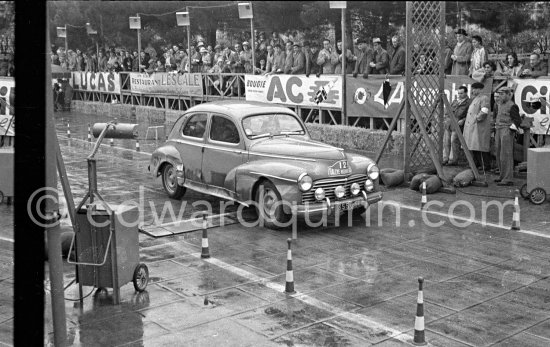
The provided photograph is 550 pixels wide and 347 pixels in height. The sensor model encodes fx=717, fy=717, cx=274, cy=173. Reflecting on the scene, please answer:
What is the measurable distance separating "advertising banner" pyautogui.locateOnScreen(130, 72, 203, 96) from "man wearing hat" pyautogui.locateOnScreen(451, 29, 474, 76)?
11.8 m

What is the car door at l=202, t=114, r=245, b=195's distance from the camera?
12.0 meters

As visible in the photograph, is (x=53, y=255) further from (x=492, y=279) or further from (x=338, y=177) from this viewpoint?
(x=338, y=177)

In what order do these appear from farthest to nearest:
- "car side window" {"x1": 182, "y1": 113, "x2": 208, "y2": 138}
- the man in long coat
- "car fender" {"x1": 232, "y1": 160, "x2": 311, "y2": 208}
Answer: the man in long coat < "car side window" {"x1": 182, "y1": 113, "x2": 208, "y2": 138} < "car fender" {"x1": 232, "y1": 160, "x2": 311, "y2": 208}

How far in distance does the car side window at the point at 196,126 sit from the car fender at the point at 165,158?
42cm

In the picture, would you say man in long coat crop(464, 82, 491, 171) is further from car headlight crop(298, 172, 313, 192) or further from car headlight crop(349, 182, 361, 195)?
car headlight crop(298, 172, 313, 192)

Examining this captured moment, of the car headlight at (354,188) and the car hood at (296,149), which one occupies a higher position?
the car hood at (296,149)

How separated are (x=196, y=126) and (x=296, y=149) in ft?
7.96

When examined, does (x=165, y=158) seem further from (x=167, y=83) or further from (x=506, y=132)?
(x=167, y=83)

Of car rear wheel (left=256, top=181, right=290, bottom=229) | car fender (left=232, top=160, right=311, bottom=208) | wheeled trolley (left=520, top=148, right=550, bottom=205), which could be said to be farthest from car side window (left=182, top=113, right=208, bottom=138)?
wheeled trolley (left=520, top=148, right=550, bottom=205)

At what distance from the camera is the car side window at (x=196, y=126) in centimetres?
1285

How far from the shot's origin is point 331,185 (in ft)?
36.0

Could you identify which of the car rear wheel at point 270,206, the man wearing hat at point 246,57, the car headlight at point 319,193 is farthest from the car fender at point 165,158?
the man wearing hat at point 246,57

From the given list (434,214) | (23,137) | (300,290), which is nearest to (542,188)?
(434,214)

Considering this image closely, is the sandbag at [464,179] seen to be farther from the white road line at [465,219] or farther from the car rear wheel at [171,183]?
the car rear wheel at [171,183]
